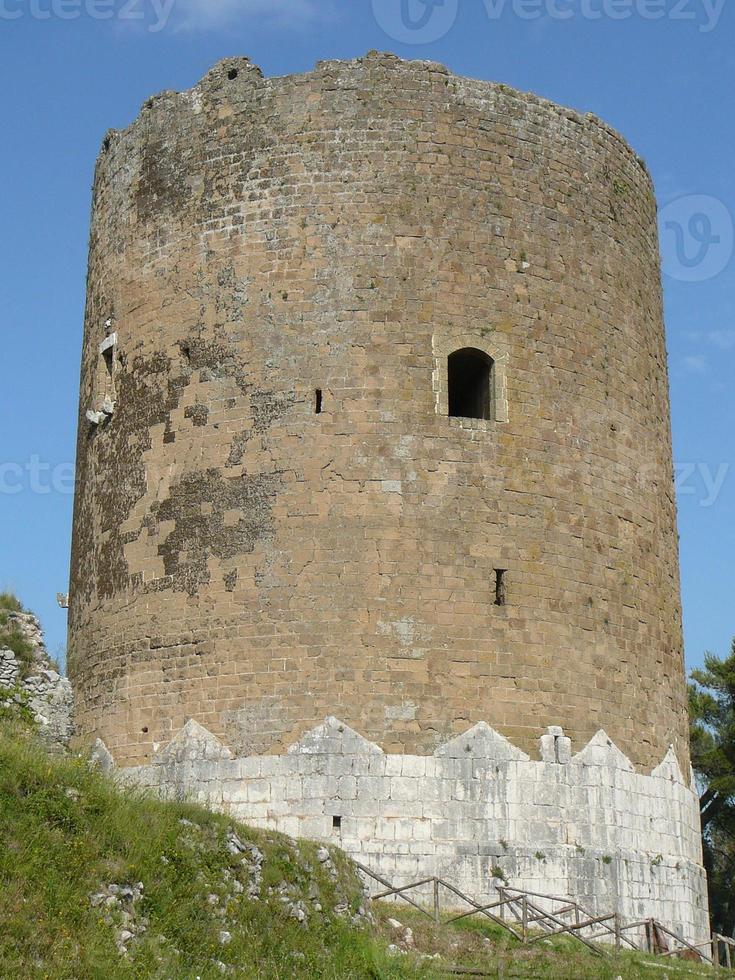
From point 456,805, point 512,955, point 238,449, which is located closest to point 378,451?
point 238,449

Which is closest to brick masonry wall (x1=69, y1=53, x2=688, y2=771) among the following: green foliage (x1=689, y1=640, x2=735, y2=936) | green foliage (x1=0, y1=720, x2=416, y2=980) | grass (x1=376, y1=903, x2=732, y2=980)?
grass (x1=376, y1=903, x2=732, y2=980)

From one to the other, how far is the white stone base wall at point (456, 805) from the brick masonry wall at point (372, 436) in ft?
0.71

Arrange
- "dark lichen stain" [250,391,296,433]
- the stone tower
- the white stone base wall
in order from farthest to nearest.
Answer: "dark lichen stain" [250,391,296,433] → the stone tower → the white stone base wall

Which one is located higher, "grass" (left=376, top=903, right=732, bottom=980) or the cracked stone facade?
the cracked stone facade

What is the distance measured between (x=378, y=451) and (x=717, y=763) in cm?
1251

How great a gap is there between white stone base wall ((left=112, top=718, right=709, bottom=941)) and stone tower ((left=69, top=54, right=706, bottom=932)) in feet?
0.18

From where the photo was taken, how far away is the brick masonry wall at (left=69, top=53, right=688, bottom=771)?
14.2 meters

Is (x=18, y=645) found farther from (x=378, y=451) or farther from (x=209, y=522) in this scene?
(x=378, y=451)

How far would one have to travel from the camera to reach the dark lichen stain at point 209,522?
48.0ft

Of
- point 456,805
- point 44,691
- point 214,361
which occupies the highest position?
point 214,361

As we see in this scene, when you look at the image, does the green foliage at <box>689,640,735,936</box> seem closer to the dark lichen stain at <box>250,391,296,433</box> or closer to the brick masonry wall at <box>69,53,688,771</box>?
the brick masonry wall at <box>69,53,688,771</box>

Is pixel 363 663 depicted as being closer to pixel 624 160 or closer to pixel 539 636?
pixel 539 636

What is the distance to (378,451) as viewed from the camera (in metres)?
14.6

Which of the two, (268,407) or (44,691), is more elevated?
(268,407)
